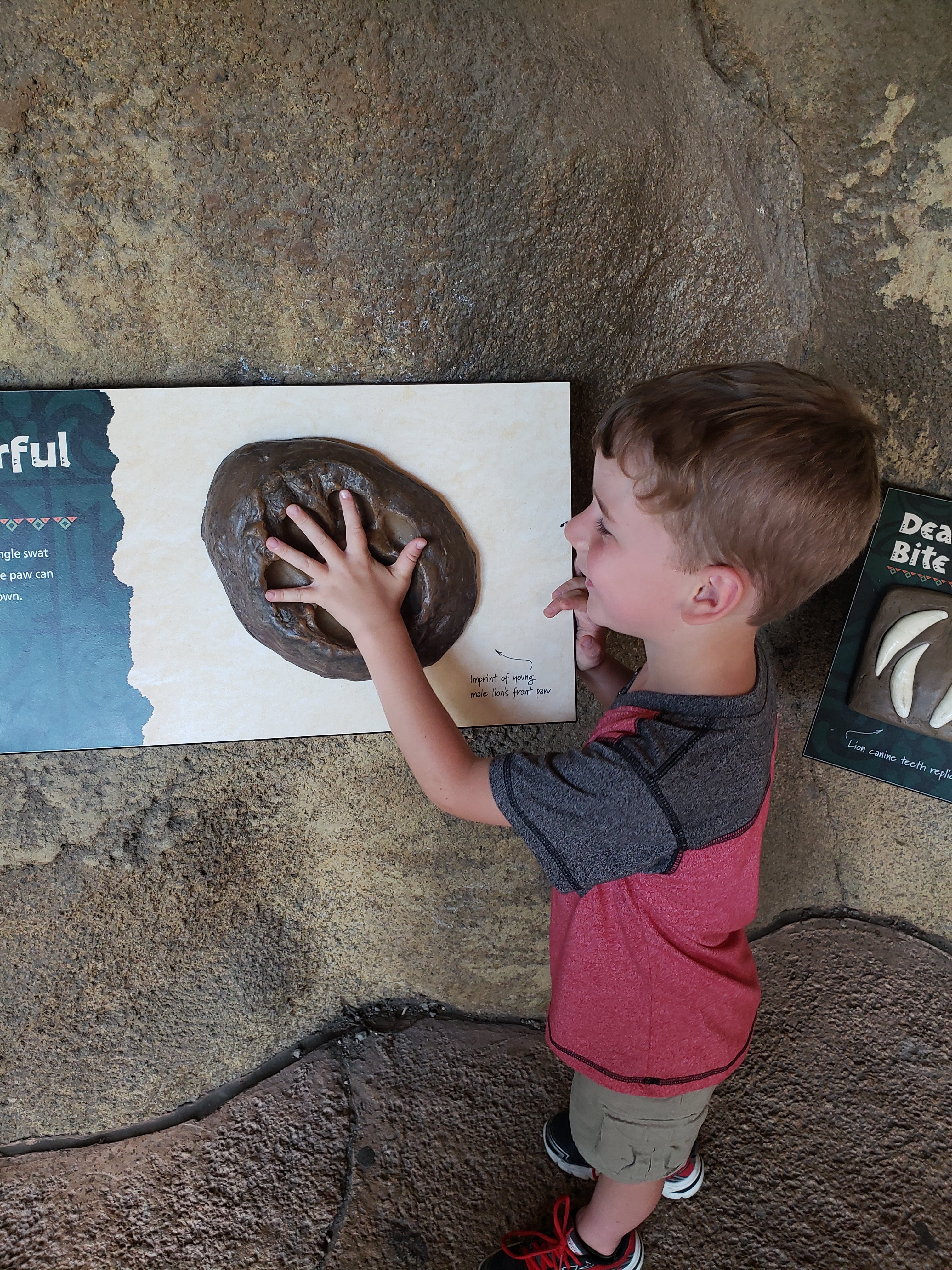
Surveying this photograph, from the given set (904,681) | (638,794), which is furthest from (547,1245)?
(904,681)

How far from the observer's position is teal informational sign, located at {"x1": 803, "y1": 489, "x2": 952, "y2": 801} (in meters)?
1.10

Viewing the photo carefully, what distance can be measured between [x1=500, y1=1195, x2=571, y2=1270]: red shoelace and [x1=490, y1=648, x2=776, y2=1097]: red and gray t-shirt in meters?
0.31

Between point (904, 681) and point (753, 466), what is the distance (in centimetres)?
62

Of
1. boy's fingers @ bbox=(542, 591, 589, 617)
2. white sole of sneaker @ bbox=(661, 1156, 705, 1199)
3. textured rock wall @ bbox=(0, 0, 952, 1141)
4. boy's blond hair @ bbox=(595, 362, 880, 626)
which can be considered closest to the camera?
boy's blond hair @ bbox=(595, 362, 880, 626)

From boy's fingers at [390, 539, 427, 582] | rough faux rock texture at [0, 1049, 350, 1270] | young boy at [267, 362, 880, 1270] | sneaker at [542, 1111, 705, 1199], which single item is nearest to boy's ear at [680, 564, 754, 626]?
young boy at [267, 362, 880, 1270]

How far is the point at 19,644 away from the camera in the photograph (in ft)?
2.85

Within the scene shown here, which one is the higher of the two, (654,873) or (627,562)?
(627,562)

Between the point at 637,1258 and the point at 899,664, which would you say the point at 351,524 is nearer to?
the point at 899,664

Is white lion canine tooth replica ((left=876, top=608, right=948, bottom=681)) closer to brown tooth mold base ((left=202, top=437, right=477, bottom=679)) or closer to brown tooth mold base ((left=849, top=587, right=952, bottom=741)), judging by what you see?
brown tooth mold base ((left=849, top=587, right=952, bottom=741))

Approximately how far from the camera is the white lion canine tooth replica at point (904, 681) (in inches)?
44.0

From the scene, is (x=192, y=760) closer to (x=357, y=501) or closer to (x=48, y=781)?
(x=48, y=781)

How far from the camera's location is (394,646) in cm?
83

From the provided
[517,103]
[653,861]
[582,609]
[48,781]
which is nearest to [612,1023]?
[653,861]

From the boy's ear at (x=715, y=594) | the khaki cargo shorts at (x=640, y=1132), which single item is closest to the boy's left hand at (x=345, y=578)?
the boy's ear at (x=715, y=594)
